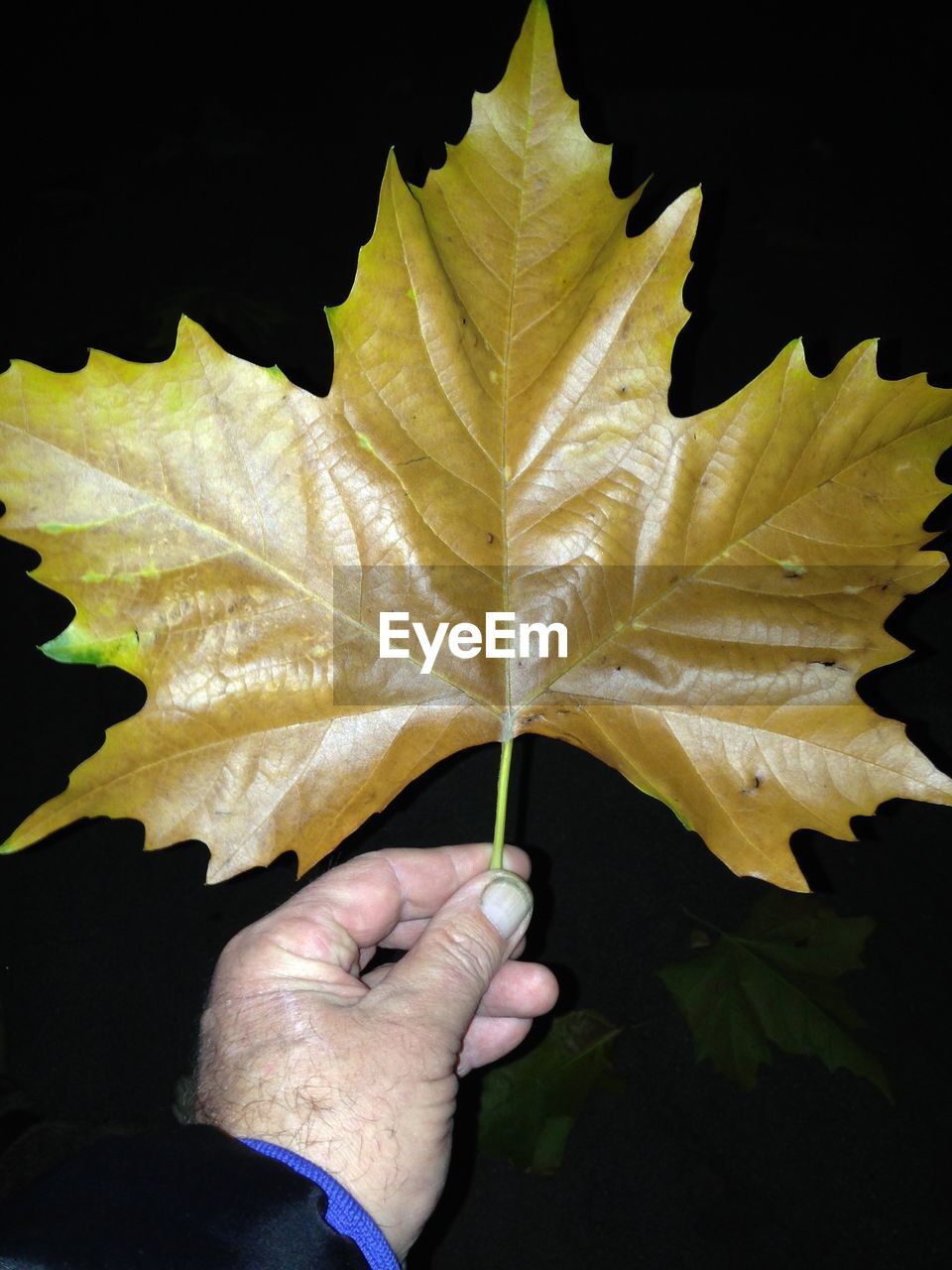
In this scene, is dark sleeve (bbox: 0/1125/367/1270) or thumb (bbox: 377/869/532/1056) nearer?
dark sleeve (bbox: 0/1125/367/1270)

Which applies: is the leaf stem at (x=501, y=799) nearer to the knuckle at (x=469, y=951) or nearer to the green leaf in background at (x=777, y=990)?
the knuckle at (x=469, y=951)

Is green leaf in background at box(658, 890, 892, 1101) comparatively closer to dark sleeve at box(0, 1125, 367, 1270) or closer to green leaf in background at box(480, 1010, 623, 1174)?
green leaf in background at box(480, 1010, 623, 1174)

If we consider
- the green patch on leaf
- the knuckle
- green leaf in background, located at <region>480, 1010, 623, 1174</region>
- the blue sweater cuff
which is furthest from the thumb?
green leaf in background, located at <region>480, 1010, 623, 1174</region>

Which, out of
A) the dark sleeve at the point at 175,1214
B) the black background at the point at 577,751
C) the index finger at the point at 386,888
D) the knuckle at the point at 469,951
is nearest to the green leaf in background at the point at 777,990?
the black background at the point at 577,751

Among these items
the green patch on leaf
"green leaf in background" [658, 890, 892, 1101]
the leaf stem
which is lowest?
"green leaf in background" [658, 890, 892, 1101]

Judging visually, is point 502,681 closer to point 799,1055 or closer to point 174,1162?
point 174,1162

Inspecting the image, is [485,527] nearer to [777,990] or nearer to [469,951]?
[469,951]

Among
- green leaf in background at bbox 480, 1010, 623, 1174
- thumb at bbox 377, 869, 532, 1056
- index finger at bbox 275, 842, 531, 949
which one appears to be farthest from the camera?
green leaf in background at bbox 480, 1010, 623, 1174

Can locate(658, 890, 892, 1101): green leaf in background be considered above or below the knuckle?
below
